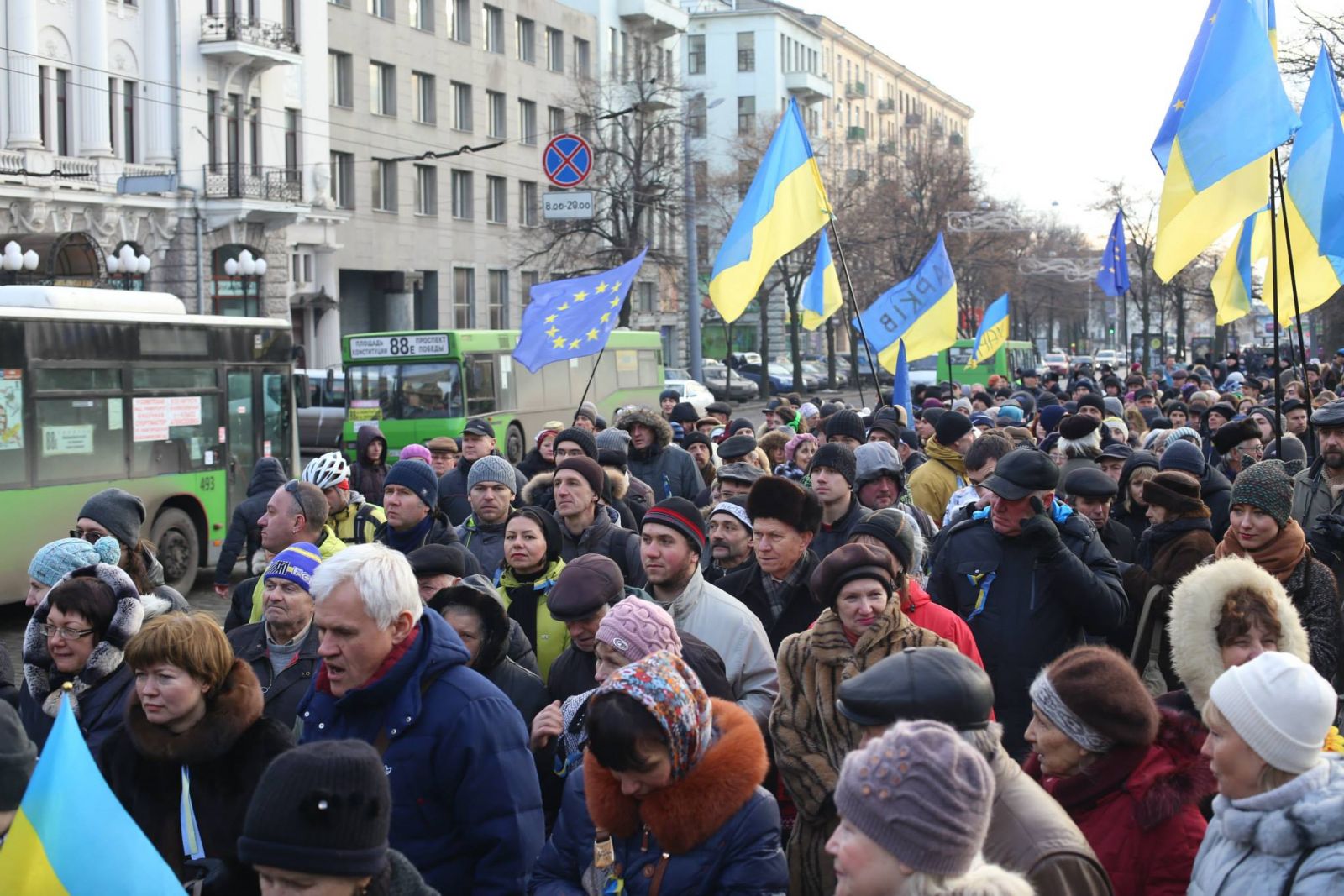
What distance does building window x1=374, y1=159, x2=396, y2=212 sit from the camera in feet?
154

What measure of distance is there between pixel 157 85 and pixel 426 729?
118ft

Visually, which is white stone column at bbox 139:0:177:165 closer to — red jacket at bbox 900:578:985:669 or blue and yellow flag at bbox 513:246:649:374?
blue and yellow flag at bbox 513:246:649:374

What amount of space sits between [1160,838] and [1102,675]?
1.28 feet

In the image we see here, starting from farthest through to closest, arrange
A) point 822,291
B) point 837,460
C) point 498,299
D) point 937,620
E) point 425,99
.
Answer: point 498,299 → point 425,99 → point 822,291 → point 837,460 → point 937,620

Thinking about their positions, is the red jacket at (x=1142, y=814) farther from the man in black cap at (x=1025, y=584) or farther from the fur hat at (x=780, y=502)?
the fur hat at (x=780, y=502)

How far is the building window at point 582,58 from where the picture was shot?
56000mm

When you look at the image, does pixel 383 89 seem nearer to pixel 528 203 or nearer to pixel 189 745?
pixel 528 203

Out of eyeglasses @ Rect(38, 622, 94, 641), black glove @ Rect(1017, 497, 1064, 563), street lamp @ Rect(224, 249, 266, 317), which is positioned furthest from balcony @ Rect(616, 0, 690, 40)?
eyeglasses @ Rect(38, 622, 94, 641)

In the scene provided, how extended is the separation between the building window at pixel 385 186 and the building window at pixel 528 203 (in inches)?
271

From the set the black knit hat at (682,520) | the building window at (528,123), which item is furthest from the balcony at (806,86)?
the black knit hat at (682,520)

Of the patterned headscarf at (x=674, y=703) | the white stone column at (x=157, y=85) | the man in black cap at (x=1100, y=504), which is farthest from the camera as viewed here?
the white stone column at (x=157, y=85)

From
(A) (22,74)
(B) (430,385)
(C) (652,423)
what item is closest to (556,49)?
(A) (22,74)

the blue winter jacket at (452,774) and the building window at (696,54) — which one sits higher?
the building window at (696,54)

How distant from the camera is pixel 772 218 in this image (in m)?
12.9
